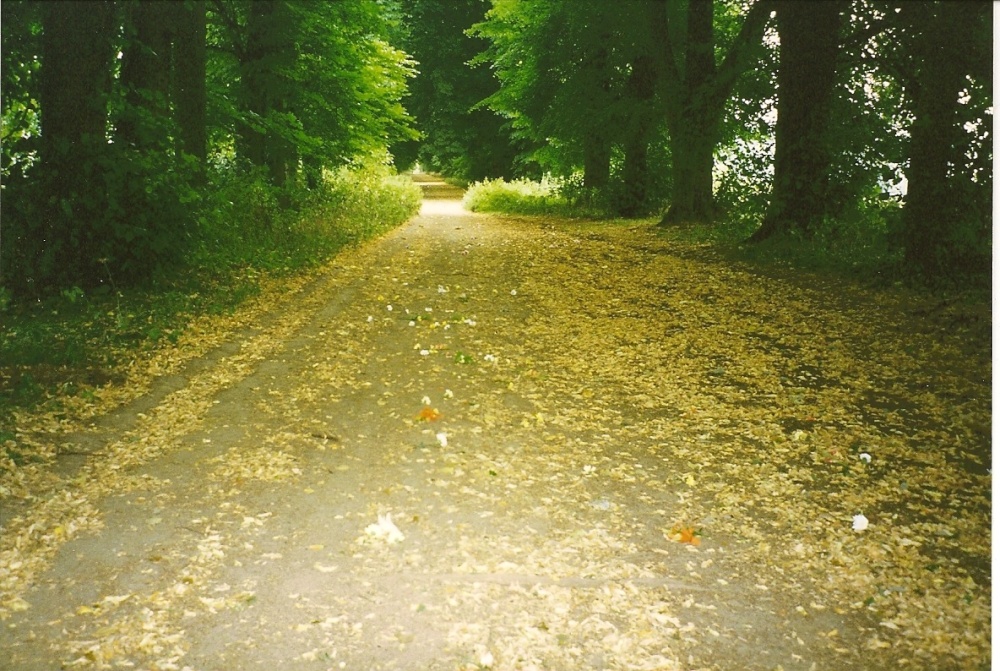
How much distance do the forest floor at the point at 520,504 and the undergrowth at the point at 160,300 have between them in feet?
1.21

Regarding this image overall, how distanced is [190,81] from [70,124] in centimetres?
389

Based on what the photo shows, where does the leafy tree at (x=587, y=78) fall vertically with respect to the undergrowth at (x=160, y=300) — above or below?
above

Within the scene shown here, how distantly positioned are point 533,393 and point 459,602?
2.89 metres

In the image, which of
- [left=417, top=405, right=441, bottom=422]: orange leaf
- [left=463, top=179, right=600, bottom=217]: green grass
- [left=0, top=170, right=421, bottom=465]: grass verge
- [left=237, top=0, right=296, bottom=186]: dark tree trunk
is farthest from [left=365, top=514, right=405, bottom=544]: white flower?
[left=463, top=179, right=600, bottom=217]: green grass

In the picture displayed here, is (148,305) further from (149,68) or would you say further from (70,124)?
(149,68)

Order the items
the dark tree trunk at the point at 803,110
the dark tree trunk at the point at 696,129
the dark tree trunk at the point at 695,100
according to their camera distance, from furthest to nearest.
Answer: the dark tree trunk at the point at 696,129, the dark tree trunk at the point at 695,100, the dark tree trunk at the point at 803,110

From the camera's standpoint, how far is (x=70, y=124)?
25.8ft

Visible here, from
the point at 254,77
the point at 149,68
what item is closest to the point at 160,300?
the point at 149,68

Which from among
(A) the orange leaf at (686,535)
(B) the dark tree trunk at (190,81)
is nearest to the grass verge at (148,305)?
(B) the dark tree trunk at (190,81)

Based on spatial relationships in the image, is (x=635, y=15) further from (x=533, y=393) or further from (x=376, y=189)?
(x=533, y=393)

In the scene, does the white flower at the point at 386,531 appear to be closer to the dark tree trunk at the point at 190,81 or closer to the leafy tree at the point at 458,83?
the dark tree trunk at the point at 190,81

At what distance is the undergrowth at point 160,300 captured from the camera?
5.78 metres

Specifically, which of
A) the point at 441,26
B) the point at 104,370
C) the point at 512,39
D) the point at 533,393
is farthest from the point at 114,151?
the point at 441,26

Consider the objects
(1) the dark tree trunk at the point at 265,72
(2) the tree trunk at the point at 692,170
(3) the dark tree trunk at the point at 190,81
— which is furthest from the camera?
(2) the tree trunk at the point at 692,170
